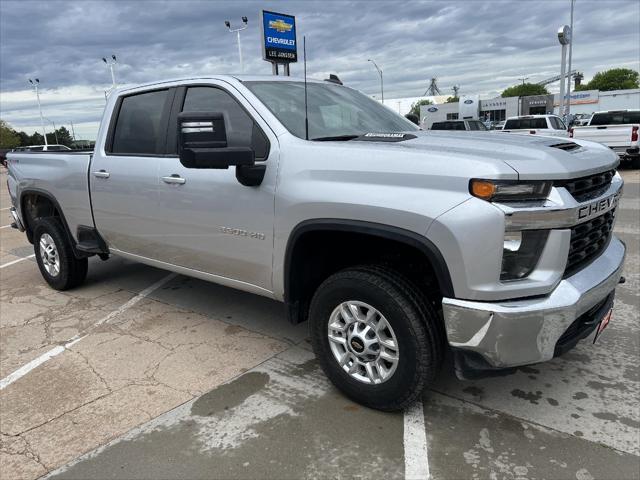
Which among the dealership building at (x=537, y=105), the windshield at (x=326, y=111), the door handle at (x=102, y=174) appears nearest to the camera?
the windshield at (x=326, y=111)

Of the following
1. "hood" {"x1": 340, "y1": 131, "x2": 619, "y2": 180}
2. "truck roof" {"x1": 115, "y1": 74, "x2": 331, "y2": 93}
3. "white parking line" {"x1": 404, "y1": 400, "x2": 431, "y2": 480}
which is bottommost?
"white parking line" {"x1": 404, "y1": 400, "x2": 431, "y2": 480}

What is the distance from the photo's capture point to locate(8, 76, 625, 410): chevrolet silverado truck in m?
2.46

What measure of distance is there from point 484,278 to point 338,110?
1.88 meters

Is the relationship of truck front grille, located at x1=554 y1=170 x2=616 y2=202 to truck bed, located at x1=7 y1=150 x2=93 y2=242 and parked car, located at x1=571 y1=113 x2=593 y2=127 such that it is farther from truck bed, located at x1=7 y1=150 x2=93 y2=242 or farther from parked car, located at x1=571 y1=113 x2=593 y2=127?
parked car, located at x1=571 y1=113 x2=593 y2=127

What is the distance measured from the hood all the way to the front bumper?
544 millimetres

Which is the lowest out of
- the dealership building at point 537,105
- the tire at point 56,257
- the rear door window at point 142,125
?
the tire at point 56,257

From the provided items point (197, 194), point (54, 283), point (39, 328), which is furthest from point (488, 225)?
point (54, 283)

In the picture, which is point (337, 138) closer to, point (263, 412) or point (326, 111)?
point (326, 111)

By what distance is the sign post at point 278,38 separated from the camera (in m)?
20.8

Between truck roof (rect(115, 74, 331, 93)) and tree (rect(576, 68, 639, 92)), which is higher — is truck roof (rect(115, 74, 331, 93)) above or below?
below

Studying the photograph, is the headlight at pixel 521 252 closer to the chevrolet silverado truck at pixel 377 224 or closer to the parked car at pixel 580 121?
the chevrolet silverado truck at pixel 377 224

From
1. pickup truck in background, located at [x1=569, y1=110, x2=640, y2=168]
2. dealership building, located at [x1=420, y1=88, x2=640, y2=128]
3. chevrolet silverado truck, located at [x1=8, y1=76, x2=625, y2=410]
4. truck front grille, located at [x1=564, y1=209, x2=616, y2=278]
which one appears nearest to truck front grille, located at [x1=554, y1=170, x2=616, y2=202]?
chevrolet silverado truck, located at [x1=8, y1=76, x2=625, y2=410]

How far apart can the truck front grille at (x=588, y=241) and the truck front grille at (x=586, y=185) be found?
5.5 inches

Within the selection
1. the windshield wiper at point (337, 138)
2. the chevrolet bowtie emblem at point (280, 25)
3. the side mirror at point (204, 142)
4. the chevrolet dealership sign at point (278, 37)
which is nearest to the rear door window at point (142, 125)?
the side mirror at point (204, 142)
